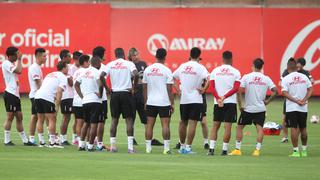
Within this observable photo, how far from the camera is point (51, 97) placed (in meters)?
25.5

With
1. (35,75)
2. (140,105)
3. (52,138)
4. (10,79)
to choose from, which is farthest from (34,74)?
(140,105)

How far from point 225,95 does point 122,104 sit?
243 cm

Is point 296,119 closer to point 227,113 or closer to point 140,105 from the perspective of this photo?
point 227,113

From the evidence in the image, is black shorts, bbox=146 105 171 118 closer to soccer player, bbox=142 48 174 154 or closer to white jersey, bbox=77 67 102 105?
soccer player, bbox=142 48 174 154

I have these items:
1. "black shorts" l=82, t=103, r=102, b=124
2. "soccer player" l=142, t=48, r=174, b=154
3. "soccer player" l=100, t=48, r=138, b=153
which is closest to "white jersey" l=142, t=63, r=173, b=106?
"soccer player" l=142, t=48, r=174, b=154

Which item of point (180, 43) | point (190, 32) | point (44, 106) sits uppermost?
point (190, 32)

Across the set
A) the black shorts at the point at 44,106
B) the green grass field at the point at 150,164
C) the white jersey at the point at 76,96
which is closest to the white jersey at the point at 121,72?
the white jersey at the point at 76,96

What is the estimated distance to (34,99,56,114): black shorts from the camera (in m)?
25.5

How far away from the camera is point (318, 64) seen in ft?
152

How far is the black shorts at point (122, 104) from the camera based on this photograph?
2447 cm

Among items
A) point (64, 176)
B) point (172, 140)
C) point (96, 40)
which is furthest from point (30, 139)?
point (96, 40)

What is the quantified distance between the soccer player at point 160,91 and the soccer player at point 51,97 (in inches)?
94.1

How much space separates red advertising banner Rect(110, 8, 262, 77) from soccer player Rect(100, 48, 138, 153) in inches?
849

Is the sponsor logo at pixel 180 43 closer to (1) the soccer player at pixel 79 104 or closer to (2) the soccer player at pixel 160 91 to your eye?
(1) the soccer player at pixel 79 104
